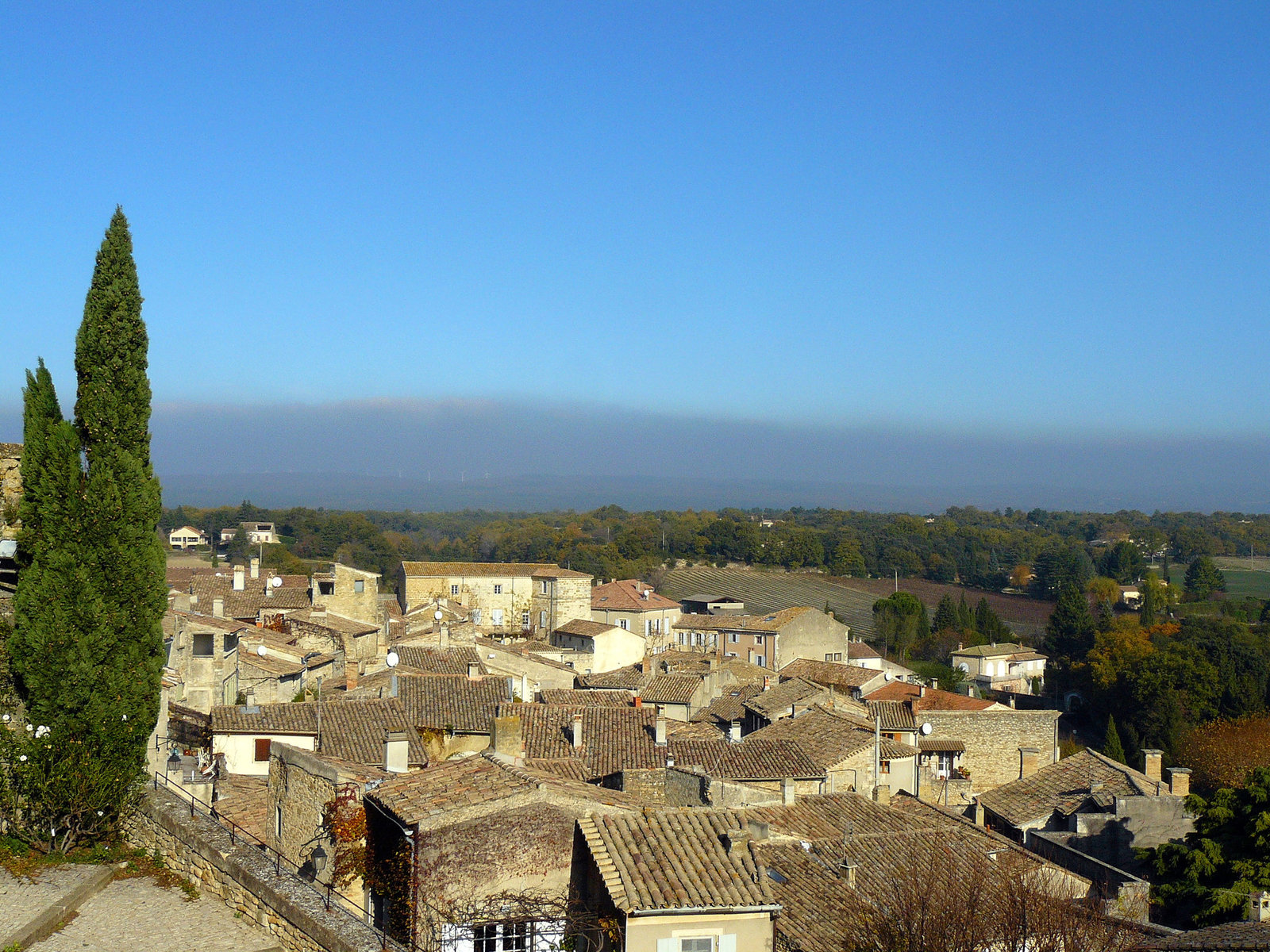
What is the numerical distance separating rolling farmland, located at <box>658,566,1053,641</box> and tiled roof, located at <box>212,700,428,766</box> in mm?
66268

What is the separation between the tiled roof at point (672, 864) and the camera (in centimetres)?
1068

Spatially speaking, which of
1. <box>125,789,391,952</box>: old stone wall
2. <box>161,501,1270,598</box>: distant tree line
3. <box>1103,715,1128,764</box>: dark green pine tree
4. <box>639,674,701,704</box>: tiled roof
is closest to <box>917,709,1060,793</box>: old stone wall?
<box>639,674,701,704</box>: tiled roof

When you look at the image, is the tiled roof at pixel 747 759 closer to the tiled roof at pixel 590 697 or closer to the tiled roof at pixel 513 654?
the tiled roof at pixel 590 697

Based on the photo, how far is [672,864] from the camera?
11.3 meters

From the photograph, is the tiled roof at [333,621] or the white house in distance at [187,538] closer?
the tiled roof at [333,621]

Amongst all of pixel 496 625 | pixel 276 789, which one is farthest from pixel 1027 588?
pixel 276 789

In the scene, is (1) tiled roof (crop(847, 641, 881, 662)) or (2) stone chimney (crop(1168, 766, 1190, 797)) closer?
(2) stone chimney (crop(1168, 766, 1190, 797))

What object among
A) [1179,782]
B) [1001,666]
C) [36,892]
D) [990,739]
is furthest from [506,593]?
[36,892]

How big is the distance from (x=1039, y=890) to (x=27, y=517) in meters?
12.7

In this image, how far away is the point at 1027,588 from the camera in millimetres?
126625

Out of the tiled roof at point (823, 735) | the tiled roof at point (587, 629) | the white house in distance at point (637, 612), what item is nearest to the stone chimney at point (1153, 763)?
the tiled roof at point (823, 735)

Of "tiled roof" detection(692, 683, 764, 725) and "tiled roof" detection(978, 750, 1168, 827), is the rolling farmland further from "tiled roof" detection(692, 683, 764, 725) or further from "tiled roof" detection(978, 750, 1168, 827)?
"tiled roof" detection(978, 750, 1168, 827)

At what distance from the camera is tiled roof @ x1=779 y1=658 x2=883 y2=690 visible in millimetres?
44562

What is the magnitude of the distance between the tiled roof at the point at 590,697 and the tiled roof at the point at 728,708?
2722mm
